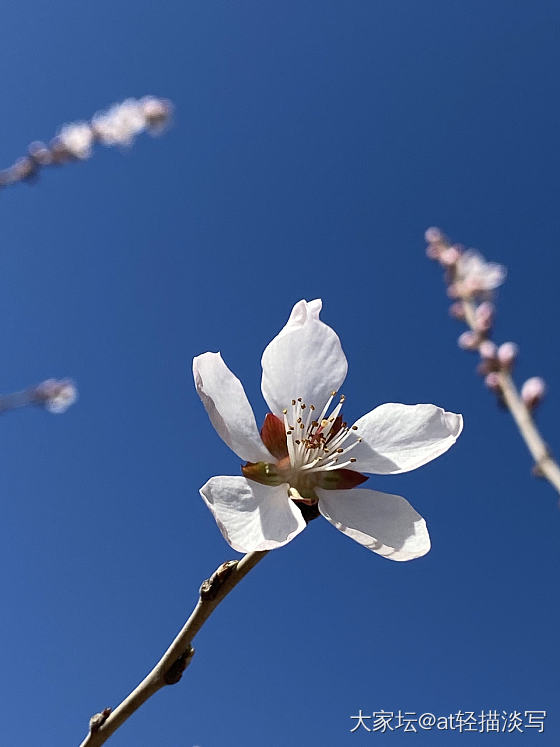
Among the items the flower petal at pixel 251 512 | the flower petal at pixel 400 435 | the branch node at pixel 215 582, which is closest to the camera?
the branch node at pixel 215 582

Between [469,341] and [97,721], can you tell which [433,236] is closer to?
[469,341]

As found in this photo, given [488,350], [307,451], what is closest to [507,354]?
[488,350]

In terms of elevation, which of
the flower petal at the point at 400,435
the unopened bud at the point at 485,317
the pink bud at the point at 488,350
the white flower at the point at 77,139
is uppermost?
the white flower at the point at 77,139

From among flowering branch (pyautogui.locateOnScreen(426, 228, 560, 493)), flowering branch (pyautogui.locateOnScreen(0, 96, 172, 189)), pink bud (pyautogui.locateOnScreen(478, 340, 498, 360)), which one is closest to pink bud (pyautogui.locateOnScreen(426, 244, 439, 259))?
flowering branch (pyautogui.locateOnScreen(426, 228, 560, 493))

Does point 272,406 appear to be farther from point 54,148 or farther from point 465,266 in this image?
Answer: point 54,148

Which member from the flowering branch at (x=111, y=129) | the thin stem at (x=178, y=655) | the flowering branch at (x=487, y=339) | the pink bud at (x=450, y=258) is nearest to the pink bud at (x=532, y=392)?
the flowering branch at (x=487, y=339)

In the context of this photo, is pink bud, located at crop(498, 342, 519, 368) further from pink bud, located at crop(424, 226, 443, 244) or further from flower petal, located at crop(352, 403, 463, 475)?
flower petal, located at crop(352, 403, 463, 475)

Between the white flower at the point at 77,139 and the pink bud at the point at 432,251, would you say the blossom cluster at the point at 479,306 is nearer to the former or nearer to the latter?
the pink bud at the point at 432,251
